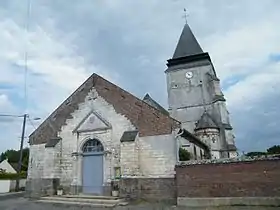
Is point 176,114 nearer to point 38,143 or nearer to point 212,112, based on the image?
point 212,112

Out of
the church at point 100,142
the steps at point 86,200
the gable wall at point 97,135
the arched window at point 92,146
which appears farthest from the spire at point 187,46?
the steps at point 86,200

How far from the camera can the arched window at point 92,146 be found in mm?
16511

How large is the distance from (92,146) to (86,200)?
3.58 meters

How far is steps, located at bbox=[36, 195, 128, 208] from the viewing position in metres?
13.1

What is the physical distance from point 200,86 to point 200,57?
390 centimetres

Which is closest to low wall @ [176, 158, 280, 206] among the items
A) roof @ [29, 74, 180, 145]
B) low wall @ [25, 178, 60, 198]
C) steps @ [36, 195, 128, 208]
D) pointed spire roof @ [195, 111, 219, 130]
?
roof @ [29, 74, 180, 145]

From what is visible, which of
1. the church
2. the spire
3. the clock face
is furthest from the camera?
the spire

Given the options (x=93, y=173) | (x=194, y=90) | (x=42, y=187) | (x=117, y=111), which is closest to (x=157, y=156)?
(x=117, y=111)

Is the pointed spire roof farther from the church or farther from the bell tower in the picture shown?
the church

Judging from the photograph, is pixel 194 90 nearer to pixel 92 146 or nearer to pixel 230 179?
pixel 92 146

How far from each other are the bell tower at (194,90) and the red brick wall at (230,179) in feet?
61.6

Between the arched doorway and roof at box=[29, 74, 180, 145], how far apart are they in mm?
2275

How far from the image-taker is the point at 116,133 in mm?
15773

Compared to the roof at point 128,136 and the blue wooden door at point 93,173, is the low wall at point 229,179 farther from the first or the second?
the blue wooden door at point 93,173
